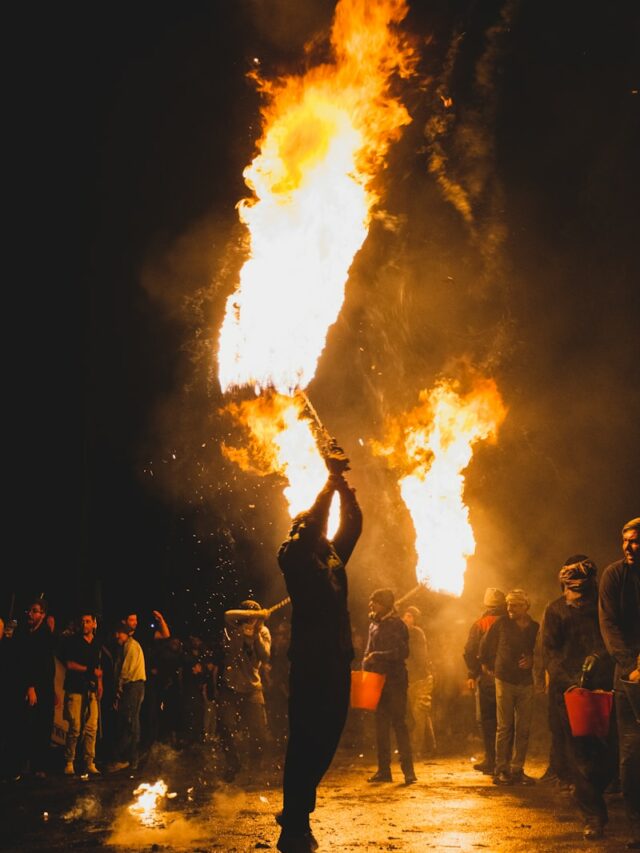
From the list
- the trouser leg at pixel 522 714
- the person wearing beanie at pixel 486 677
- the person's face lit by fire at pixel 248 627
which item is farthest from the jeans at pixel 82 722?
the trouser leg at pixel 522 714

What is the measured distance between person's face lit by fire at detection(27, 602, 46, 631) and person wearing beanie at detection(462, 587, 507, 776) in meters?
5.30

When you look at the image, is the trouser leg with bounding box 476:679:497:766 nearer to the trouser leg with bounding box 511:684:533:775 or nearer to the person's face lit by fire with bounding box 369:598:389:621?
the trouser leg with bounding box 511:684:533:775

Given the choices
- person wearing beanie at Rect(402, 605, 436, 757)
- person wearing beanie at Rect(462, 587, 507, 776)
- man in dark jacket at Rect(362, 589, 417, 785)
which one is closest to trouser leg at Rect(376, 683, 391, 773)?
man in dark jacket at Rect(362, 589, 417, 785)

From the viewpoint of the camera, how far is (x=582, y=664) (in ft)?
20.6

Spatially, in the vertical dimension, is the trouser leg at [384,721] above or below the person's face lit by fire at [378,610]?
below

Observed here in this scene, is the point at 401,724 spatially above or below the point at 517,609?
below

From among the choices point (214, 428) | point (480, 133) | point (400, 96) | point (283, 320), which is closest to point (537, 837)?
point (283, 320)

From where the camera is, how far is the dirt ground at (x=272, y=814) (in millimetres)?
5281

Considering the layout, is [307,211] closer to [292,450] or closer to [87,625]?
[292,450]

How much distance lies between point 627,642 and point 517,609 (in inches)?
136

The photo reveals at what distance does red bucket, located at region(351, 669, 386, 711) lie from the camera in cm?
779

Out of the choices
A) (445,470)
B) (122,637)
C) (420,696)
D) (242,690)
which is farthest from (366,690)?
(445,470)

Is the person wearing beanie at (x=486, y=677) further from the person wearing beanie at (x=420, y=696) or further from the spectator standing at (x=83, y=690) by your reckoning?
the spectator standing at (x=83, y=690)

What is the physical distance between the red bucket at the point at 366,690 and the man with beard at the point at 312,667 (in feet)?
10.5
